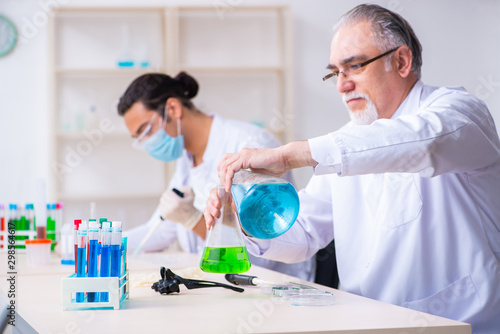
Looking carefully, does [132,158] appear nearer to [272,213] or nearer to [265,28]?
[265,28]

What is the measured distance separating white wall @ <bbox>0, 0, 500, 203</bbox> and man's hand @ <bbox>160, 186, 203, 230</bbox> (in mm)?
1996

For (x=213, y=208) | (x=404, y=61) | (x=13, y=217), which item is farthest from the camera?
(x=13, y=217)

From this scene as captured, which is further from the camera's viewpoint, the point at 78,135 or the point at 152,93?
the point at 78,135

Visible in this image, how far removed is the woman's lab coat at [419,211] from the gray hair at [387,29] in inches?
4.5

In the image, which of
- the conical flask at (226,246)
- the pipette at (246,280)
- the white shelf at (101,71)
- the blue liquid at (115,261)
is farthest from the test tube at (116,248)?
the white shelf at (101,71)

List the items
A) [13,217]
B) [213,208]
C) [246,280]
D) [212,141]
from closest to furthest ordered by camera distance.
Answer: [213,208] → [246,280] → [13,217] → [212,141]

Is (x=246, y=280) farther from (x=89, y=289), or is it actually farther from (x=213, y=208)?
(x=89, y=289)

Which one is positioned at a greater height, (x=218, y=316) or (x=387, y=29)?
(x=387, y=29)

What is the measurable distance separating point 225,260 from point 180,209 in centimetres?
92

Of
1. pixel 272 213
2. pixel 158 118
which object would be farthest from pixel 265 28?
pixel 272 213

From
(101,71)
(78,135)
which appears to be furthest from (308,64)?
(78,135)

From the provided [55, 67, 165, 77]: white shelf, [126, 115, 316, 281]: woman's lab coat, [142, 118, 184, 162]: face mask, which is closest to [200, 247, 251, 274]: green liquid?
[126, 115, 316, 281]: woman's lab coat

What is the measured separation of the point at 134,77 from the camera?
382 centimetres

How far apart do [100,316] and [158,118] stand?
1.59 meters
